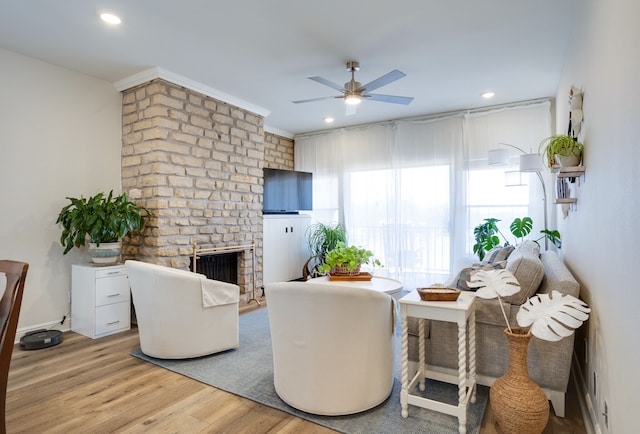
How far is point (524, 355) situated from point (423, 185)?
3.73 meters

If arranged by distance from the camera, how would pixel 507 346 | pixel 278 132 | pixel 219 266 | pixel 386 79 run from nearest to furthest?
pixel 507 346 < pixel 386 79 < pixel 219 266 < pixel 278 132

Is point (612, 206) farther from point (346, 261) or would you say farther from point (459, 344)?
point (346, 261)

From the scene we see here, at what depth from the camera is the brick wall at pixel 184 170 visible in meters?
3.65

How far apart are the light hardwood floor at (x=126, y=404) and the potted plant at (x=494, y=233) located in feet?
7.81

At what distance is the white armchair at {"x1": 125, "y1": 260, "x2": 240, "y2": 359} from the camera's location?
272 cm

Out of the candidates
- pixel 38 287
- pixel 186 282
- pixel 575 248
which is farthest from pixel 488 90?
pixel 38 287

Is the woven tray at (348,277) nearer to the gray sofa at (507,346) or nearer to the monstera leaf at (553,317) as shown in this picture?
the gray sofa at (507,346)

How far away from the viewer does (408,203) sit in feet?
17.7

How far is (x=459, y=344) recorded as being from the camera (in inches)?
74.3

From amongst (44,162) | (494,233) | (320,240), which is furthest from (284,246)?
(44,162)

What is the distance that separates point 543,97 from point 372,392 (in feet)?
14.4

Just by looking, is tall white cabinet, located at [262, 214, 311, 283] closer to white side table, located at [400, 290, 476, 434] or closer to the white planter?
the white planter

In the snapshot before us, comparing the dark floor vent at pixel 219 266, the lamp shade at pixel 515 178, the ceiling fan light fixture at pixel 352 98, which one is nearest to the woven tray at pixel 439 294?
Answer: the ceiling fan light fixture at pixel 352 98

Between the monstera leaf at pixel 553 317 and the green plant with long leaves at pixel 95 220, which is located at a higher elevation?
the green plant with long leaves at pixel 95 220
